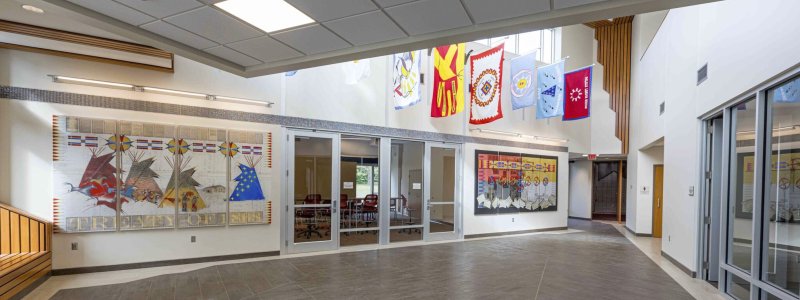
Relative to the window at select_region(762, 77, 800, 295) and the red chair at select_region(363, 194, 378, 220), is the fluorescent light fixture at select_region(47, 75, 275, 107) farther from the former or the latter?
the window at select_region(762, 77, 800, 295)

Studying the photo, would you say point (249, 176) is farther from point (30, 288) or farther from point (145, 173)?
point (30, 288)

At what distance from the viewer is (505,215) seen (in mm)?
10445

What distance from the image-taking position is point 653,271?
21.1 feet

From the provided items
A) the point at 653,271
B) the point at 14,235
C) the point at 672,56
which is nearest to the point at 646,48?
the point at 672,56

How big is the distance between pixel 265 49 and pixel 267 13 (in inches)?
36.1

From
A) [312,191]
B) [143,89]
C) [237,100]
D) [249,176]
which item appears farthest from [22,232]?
[312,191]

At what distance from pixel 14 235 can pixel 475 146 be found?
28.5ft

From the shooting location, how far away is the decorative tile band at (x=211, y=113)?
17.4 feet

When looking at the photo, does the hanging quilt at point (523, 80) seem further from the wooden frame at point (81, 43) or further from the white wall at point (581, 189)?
the wooden frame at point (81, 43)

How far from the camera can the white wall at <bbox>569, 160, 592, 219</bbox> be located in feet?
48.0

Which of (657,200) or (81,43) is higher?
(81,43)

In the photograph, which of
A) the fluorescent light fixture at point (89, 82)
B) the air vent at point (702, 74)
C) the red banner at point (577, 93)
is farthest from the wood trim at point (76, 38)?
the red banner at point (577, 93)

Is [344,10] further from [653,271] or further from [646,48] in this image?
[646,48]

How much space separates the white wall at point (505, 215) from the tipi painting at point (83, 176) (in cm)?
718
